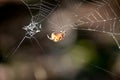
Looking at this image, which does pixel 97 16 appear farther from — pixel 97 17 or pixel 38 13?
pixel 38 13

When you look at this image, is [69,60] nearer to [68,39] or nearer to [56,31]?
[68,39]

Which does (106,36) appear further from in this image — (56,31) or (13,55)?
(13,55)

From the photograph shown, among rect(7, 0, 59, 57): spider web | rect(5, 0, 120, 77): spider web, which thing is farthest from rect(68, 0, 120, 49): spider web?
rect(7, 0, 59, 57): spider web

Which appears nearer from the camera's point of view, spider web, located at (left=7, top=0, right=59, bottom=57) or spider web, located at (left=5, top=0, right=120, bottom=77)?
spider web, located at (left=7, top=0, right=59, bottom=57)

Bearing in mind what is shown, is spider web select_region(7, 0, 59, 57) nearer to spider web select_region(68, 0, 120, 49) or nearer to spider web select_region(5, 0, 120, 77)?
spider web select_region(5, 0, 120, 77)

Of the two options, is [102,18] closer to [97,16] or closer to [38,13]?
[97,16]

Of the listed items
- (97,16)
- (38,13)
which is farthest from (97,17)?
(38,13)

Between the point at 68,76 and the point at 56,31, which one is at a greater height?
the point at 56,31

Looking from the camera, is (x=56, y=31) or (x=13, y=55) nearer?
(x=56, y=31)

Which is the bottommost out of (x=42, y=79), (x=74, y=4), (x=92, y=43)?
(x=42, y=79)

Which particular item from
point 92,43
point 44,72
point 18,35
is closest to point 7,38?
point 18,35

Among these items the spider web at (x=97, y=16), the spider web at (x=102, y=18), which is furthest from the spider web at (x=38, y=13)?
the spider web at (x=102, y=18)
